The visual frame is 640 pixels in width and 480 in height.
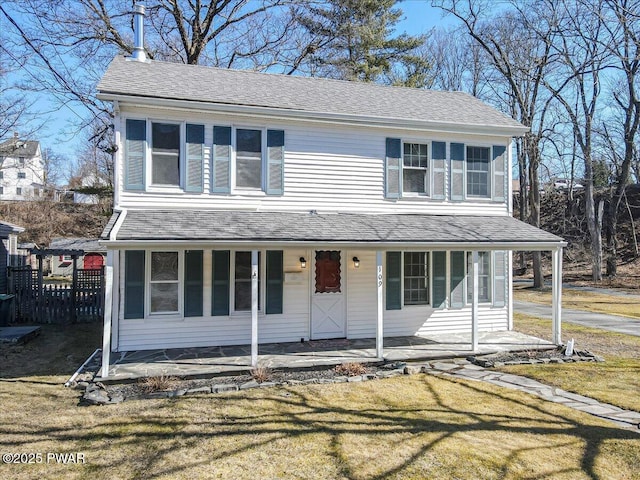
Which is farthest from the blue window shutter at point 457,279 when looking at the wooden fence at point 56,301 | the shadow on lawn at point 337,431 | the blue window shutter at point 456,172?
the wooden fence at point 56,301

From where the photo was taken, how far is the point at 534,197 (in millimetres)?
24406

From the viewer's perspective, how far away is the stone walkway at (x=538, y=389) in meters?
6.48

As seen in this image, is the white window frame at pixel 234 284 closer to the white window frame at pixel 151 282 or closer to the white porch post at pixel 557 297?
the white window frame at pixel 151 282

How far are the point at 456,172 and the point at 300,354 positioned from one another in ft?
20.8

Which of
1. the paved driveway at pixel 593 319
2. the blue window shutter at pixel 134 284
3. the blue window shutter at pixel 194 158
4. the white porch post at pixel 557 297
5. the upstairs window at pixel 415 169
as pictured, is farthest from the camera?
the paved driveway at pixel 593 319

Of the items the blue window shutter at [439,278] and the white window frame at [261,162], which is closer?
the white window frame at [261,162]

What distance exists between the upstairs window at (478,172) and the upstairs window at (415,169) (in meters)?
1.29

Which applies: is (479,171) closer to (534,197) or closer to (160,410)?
(160,410)

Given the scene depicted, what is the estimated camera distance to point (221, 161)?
10.1m

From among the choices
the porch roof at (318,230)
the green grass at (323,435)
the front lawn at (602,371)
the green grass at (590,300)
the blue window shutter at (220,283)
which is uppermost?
the porch roof at (318,230)

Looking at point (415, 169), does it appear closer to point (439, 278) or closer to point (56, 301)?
point (439, 278)

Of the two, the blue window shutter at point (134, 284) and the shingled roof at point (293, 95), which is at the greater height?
the shingled roof at point (293, 95)

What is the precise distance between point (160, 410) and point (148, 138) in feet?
19.1

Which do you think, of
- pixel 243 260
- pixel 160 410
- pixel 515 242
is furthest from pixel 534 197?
pixel 160 410
